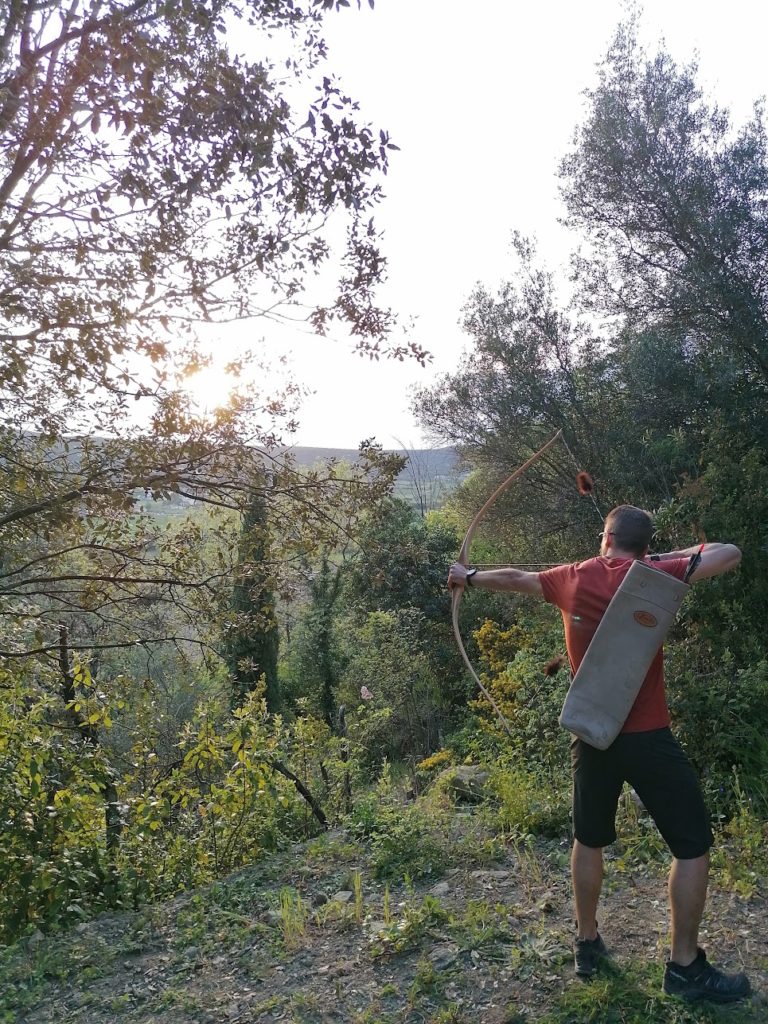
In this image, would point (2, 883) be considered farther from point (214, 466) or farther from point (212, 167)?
point (212, 167)

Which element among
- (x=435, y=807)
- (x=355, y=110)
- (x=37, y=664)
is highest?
(x=355, y=110)

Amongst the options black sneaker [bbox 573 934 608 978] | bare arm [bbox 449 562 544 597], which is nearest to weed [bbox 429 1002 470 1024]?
black sneaker [bbox 573 934 608 978]

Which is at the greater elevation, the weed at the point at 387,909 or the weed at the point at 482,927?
the weed at the point at 482,927

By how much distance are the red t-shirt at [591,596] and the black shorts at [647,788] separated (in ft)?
0.43

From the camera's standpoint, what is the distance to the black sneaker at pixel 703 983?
279cm

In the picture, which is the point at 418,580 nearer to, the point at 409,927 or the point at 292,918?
the point at 292,918

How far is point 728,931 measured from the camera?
3387mm

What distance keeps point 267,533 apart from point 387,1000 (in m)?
3.53

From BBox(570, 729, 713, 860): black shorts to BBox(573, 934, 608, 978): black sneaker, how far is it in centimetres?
44

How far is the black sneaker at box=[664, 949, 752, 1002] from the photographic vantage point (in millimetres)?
2791

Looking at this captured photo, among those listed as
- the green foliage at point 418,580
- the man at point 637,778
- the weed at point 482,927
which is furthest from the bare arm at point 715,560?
the green foliage at point 418,580

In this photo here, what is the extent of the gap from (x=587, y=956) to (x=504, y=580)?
149 centimetres

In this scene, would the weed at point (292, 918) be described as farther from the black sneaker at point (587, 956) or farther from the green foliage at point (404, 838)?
the black sneaker at point (587, 956)

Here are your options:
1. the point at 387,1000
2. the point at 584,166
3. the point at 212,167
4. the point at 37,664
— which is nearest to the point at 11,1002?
the point at 387,1000
